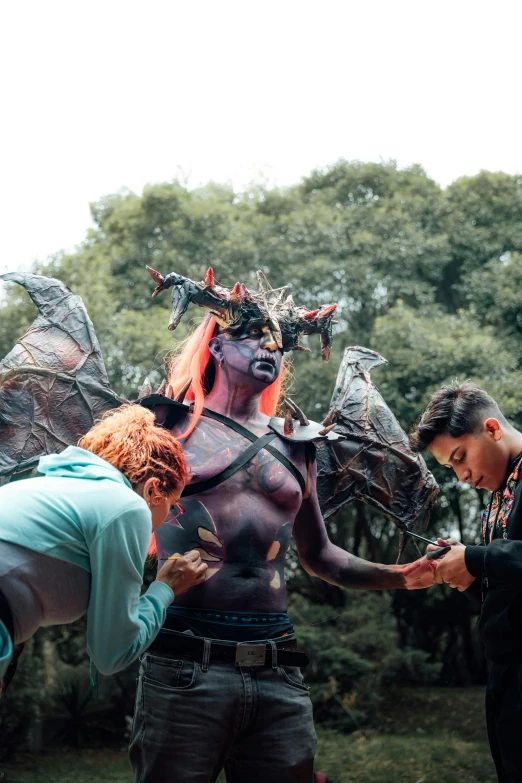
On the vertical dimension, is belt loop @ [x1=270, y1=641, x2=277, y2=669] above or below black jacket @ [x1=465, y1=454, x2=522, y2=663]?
below

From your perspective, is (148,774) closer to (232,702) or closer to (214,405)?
(232,702)

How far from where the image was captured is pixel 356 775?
8.55 meters

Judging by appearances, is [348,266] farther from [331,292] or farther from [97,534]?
[97,534]

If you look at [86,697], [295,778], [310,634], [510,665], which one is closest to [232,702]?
[295,778]

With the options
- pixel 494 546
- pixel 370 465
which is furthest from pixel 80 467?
pixel 370 465

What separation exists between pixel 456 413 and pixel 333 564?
0.77 m

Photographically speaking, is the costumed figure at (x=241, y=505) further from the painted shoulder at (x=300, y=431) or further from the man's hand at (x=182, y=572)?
the man's hand at (x=182, y=572)

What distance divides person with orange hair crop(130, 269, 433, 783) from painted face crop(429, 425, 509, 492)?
40 centimetres

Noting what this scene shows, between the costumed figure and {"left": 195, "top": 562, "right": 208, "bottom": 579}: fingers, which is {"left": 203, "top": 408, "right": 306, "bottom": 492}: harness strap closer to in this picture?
the costumed figure

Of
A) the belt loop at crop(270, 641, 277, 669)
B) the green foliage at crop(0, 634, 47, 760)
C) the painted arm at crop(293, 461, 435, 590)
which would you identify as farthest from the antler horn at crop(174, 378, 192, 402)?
the green foliage at crop(0, 634, 47, 760)

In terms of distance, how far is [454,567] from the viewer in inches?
110

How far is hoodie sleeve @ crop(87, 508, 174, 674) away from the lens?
2061 millimetres

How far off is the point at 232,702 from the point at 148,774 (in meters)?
0.33

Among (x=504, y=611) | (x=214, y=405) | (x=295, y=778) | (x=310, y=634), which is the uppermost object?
(x=214, y=405)
